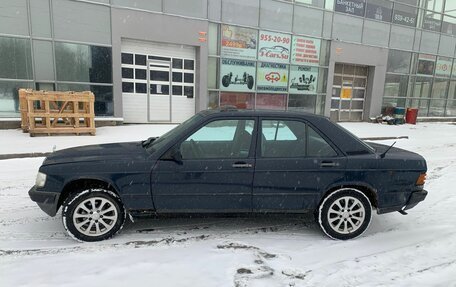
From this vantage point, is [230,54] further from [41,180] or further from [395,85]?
[41,180]

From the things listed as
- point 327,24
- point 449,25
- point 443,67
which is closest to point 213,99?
point 327,24

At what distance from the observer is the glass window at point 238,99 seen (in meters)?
15.0

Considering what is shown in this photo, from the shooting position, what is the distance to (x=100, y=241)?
381 cm

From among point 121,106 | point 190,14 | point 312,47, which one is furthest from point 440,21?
point 121,106

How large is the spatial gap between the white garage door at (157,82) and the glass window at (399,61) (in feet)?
39.1

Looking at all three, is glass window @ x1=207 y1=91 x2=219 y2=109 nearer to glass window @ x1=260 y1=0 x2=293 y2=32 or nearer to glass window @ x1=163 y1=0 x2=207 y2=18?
glass window @ x1=163 y1=0 x2=207 y2=18

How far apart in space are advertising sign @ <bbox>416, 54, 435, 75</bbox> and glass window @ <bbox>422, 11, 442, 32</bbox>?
65.8 inches

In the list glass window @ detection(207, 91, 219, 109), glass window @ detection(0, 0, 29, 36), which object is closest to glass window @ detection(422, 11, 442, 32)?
glass window @ detection(207, 91, 219, 109)

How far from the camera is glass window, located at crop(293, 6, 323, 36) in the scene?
1598 cm

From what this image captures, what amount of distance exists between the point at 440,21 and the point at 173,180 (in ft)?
75.2

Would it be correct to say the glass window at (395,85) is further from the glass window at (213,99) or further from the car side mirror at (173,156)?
the car side mirror at (173,156)

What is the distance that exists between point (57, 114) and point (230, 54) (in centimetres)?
772

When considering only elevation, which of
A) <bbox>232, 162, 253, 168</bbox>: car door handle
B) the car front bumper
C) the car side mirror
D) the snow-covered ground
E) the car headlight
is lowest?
the snow-covered ground

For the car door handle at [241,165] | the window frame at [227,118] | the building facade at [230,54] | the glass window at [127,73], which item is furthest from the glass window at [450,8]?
the car door handle at [241,165]
